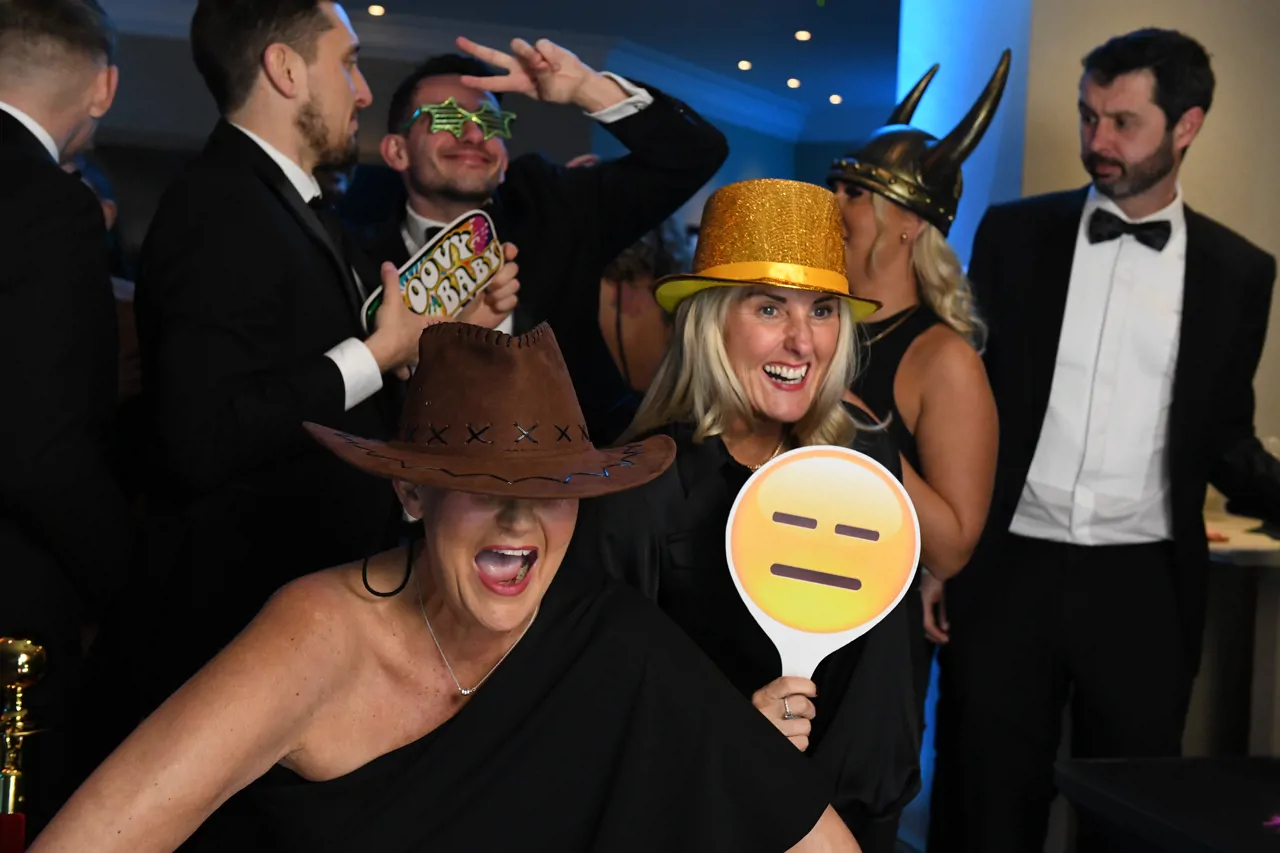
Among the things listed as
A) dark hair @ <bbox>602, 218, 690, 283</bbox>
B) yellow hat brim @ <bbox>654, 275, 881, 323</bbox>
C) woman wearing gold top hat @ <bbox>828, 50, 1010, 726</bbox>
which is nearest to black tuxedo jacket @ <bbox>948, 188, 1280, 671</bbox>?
woman wearing gold top hat @ <bbox>828, 50, 1010, 726</bbox>

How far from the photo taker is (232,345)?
82.4 inches

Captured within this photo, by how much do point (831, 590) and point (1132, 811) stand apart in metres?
0.54

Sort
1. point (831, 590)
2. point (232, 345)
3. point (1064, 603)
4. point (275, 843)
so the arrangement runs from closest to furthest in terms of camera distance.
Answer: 1. point (275, 843)
2. point (831, 590)
3. point (232, 345)
4. point (1064, 603)

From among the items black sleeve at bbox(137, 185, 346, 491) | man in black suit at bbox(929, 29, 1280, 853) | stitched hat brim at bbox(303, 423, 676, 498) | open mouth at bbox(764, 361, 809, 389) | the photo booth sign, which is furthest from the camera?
man in black suit at bbox(929, 29, 1280, 853)

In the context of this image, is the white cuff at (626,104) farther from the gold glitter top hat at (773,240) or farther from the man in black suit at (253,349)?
the gold glitter top hat at (773,240)

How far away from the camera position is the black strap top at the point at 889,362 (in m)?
2.59

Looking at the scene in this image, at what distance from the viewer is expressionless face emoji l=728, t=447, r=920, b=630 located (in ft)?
5.57

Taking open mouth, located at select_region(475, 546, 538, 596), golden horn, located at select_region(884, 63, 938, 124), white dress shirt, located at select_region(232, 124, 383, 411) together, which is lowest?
open mouth, located at select_region(475, 546, 538, 596)

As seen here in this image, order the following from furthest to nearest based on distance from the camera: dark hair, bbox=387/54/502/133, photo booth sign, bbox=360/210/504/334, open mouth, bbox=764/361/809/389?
dark hair, bbox=387/54/502/133, photo booth sign, bbox=360/210/504/334, open mouth, bbox=764/361/809/389

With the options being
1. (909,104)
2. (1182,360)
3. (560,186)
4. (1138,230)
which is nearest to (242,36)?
(560,186)

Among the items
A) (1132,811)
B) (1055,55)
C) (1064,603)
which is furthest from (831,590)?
(1055,55)

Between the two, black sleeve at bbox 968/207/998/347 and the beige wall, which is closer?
black sleeve at bbox 968/207/998/347

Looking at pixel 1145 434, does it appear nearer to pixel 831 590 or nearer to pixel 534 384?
pixel 831 590

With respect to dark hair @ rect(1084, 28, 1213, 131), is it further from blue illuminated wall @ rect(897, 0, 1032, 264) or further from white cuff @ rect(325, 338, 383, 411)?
white cuff @ rect(325, 338, 383, 411)
